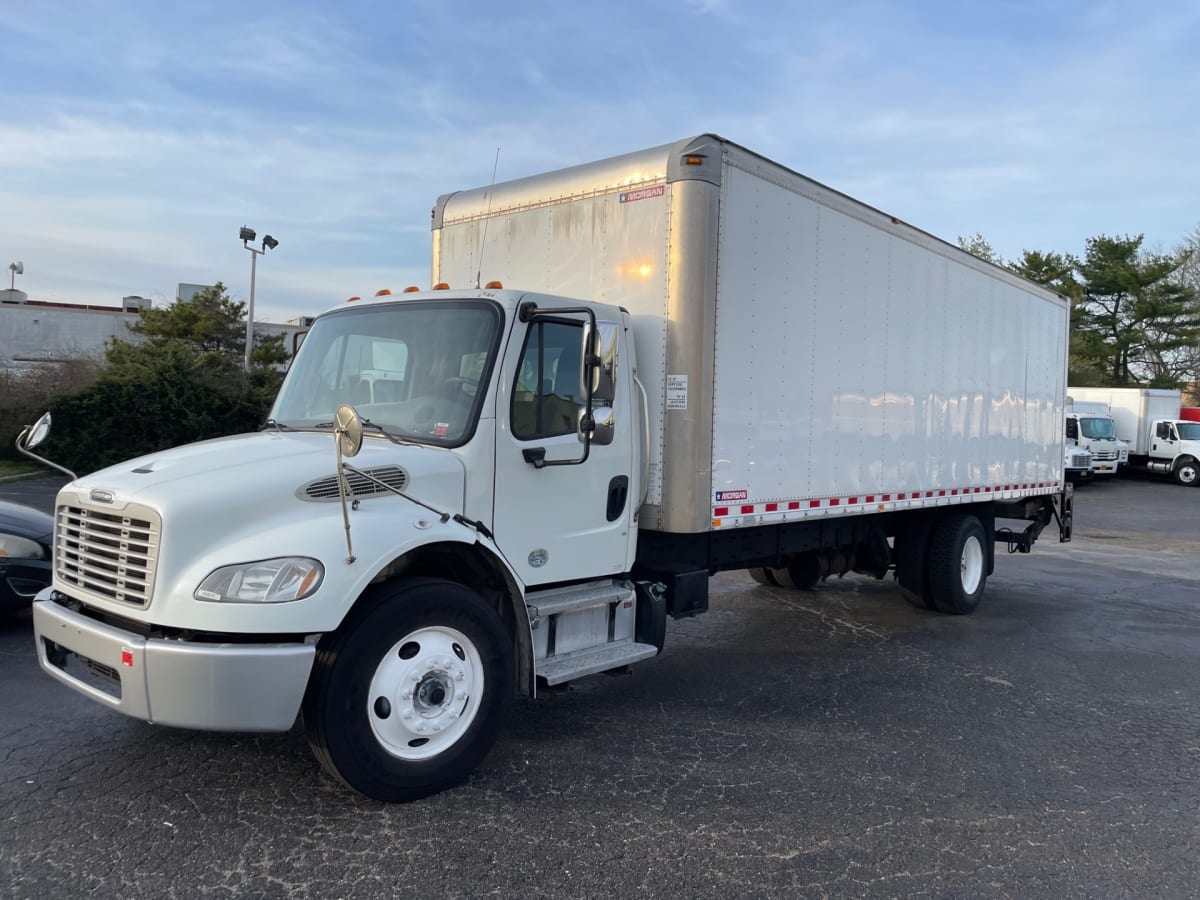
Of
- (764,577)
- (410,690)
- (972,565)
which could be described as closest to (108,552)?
(410,690)

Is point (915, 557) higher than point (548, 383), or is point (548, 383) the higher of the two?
point (548, 383)

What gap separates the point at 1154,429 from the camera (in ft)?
96.3

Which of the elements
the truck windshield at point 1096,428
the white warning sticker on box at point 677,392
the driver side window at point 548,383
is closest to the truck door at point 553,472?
the driver side window at point 548,383

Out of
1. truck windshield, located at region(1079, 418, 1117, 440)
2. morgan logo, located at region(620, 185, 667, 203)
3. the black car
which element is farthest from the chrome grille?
truck windshield, located at region(1079, 418, 1117, 440)

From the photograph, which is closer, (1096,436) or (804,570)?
(804,570)

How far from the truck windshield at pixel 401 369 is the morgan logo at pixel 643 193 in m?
1.34

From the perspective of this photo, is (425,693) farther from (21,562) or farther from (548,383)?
(21,562)

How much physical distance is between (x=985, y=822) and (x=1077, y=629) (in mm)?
4917

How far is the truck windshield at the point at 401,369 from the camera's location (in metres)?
4.54

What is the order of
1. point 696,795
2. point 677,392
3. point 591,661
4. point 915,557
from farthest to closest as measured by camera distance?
point 915,557
point 677,392
point 591,661
point 696,795

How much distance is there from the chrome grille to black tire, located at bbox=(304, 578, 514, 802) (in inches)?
17.3

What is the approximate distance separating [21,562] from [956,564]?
7.73 metres

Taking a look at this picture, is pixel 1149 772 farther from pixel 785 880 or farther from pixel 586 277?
pixel 586 277

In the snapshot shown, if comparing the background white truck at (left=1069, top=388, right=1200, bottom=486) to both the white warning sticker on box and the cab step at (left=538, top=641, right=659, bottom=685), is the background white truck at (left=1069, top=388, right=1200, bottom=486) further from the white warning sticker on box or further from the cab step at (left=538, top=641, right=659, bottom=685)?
the cab step at (left=538, top=641, right=659, bottom=685)
